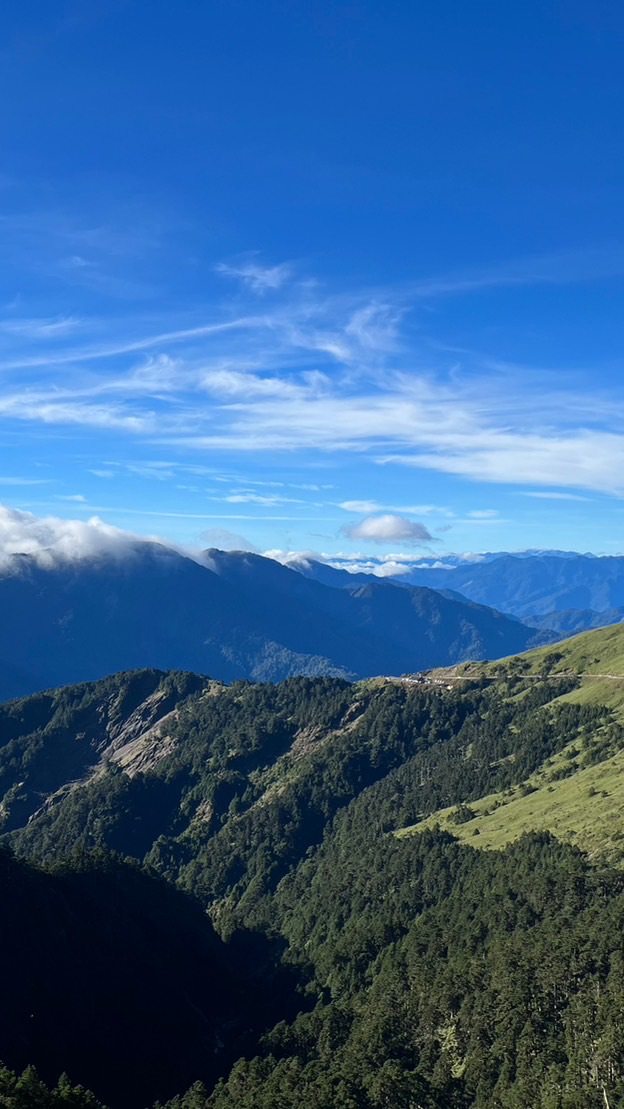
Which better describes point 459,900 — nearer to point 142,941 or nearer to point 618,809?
point 618,809

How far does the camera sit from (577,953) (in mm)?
137000

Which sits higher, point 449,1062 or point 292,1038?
point 449,1062

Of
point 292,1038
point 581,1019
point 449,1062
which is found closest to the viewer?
point 581,1019

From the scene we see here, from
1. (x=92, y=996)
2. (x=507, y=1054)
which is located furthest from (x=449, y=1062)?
(x=92, y=996)

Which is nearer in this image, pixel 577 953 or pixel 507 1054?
pixel 507 1054

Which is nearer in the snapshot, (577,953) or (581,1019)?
(581,1019)

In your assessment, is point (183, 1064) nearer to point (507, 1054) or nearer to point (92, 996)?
point (92, 996)

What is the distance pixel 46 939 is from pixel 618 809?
140 meters

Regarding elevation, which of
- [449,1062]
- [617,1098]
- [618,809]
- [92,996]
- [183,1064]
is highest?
[618,809]

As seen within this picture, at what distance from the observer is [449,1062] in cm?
13112

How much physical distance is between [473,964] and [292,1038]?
40.3m

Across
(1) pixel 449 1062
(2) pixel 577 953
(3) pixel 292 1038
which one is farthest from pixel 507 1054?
(3) pixel 292 1038

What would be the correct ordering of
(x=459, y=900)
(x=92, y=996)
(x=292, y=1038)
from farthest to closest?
(x=459, y=900), (x=92, y=996), (x=292, y=1038)

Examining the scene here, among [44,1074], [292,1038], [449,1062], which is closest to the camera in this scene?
[449,1062]
